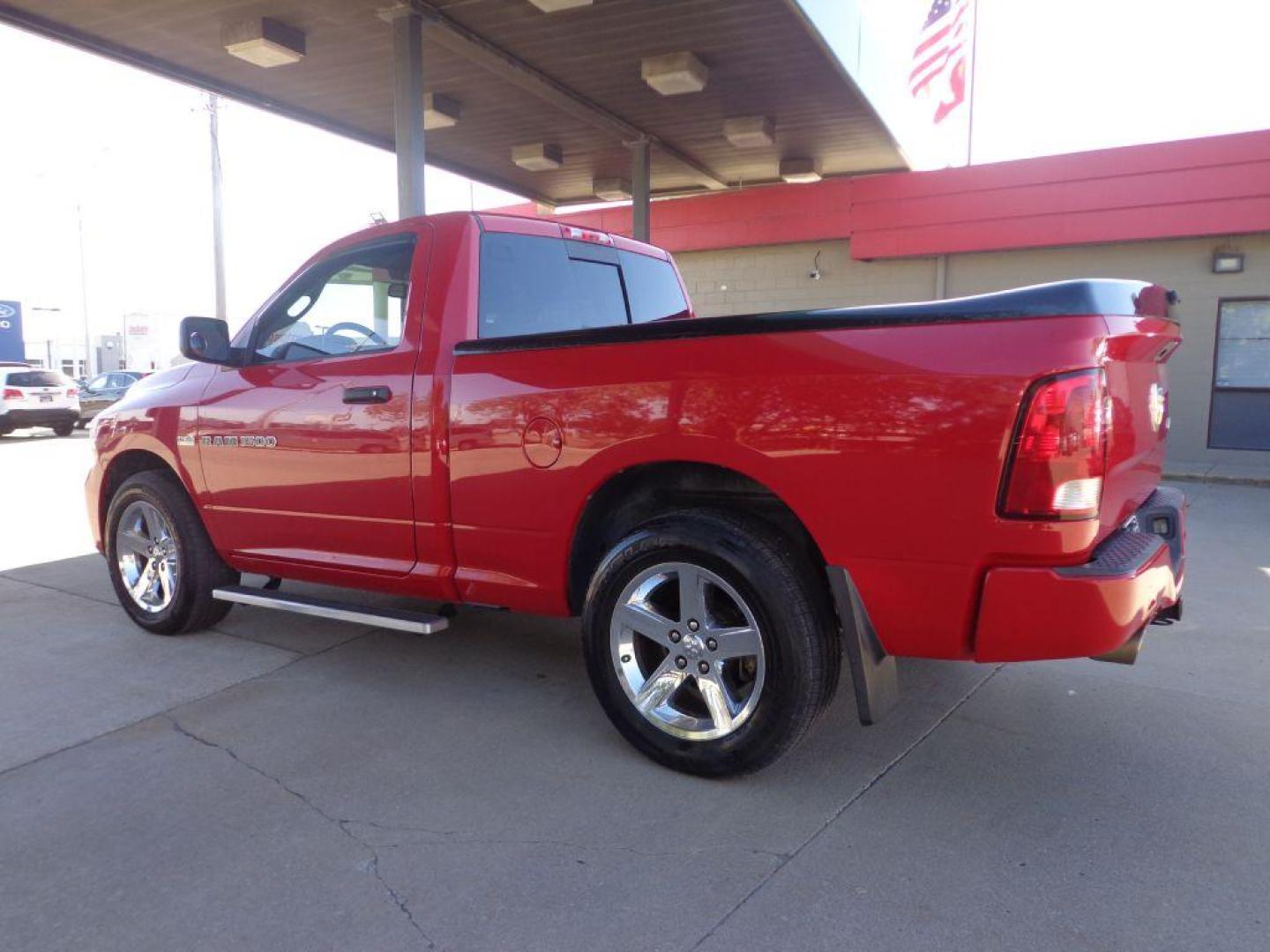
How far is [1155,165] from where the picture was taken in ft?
39.9

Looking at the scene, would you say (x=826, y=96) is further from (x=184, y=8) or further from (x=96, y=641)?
(x=96, y=641)

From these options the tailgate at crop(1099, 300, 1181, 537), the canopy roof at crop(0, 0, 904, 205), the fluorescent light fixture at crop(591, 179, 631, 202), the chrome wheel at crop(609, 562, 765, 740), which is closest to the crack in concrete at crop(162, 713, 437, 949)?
the chrome wheel at crop(609, 562, 765, 740)

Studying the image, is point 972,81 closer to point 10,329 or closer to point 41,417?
point 41,417

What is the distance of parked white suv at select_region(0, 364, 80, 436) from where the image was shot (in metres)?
19.8

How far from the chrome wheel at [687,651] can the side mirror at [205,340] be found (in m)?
2.52

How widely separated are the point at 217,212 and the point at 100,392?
5.53 m

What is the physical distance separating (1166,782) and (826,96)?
10126 millimetres

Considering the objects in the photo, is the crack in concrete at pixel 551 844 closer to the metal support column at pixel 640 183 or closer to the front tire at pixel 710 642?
the front tire at pixel 710 642

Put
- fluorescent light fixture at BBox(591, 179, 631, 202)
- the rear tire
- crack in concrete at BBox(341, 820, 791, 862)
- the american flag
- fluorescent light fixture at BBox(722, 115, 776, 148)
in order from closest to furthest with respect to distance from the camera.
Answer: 1. crack in concrete at BBox(341, 820, 791, 862)
2. the rear tire
3. fluorescent light fixture at BBox(722, 115, 776, 148)
4. the american flag
5. fluorescent light fixture at BBox(591, 179, 631, 202)

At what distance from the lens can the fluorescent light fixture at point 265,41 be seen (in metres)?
9.23

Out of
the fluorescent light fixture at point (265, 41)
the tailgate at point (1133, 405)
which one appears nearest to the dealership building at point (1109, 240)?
the fluorescent light fixture at point (265, 41)

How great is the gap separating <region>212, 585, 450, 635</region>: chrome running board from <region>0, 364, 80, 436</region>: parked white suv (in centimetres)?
1914

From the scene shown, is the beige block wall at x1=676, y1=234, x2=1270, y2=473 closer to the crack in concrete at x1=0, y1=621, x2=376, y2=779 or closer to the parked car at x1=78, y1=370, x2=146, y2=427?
the crack in concrete at x1=0, y1=621, x2=376, y2=779

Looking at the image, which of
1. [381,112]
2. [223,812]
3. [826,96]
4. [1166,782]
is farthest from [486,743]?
[381,112]
